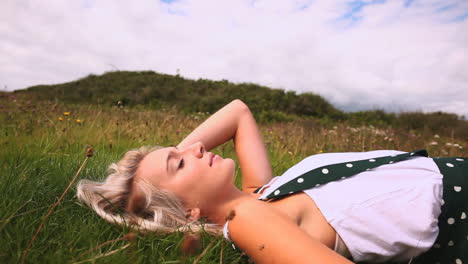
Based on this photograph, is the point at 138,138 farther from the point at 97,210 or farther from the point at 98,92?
the point at 98,92

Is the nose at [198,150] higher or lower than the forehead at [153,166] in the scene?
higher

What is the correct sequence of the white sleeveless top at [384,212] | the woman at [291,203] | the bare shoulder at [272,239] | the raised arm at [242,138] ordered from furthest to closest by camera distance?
the raised arm at [242,138]
the white sleeveless top at [384,212]
the woman at [291,203]
the bare shoulder at [272,239]

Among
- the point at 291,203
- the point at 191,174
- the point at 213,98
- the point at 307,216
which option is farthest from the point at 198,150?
the point at 213,98

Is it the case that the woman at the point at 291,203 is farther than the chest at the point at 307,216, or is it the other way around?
the chest at the point at 307,216

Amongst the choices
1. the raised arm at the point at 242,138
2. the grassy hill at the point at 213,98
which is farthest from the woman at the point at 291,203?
the grassy hill at the point at 213,98

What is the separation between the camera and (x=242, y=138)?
9.18ft

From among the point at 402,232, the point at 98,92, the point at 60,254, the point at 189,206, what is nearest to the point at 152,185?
the point at 189,206

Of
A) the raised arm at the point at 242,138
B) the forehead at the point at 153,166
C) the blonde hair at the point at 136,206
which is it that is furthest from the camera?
the raised arm at the point at 242,138

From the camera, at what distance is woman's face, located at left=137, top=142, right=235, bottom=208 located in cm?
183

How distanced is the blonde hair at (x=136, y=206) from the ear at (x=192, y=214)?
0.02m

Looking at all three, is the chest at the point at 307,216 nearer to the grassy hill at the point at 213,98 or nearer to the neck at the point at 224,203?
the neck at the point at 224,203

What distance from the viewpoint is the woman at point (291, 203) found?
5.20 ft

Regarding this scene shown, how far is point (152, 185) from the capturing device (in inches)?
74.3

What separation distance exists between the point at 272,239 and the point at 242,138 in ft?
4.76
